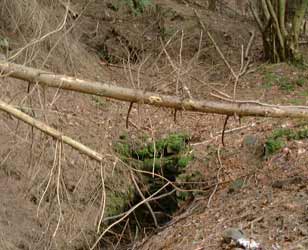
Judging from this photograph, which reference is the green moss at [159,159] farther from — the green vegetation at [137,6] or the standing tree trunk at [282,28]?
the green vegetation at [137,6]

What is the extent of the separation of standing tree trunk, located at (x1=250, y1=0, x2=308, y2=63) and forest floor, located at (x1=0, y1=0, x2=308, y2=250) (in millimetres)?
311

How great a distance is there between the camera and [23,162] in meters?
7.92

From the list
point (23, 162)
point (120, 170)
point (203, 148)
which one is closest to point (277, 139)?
point (203, 148)

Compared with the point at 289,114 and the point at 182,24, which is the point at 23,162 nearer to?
the point at 289,114

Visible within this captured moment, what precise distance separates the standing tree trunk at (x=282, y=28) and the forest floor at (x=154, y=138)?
31 cm

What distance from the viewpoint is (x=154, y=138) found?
29.0 feet

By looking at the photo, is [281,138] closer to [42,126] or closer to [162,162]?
[162,162]

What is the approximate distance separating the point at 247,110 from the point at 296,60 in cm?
549

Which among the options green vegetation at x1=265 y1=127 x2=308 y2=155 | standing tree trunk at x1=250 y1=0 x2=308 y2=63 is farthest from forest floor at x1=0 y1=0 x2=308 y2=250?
standing tree trunk at x1=250 y1=0 x2=308 y2=63

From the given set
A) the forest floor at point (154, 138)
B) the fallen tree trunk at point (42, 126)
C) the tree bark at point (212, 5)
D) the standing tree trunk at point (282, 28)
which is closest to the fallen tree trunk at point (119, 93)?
the forest floor at point (154, 138)

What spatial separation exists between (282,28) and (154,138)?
3.74 metres

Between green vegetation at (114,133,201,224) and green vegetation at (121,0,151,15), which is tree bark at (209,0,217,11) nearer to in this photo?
green vegetation at (121,0,151,15)

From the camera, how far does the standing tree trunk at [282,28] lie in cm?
1123

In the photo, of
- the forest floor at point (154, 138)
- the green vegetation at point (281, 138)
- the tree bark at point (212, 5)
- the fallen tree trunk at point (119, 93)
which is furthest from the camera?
the tree bark at point (212, 5)
